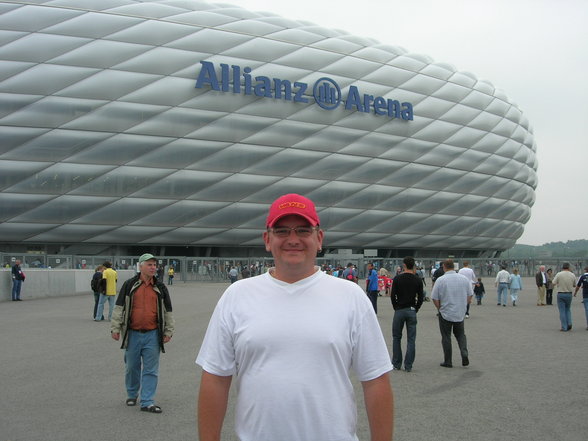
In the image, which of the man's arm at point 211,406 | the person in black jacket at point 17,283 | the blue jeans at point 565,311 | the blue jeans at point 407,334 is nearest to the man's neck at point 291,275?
the man's arm at point 211,406

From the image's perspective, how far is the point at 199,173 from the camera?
3722 centimetres

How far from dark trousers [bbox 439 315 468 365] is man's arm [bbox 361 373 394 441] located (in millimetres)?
6085

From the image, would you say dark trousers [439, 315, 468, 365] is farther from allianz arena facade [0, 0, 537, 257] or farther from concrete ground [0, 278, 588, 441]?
allianz arena facade [0, 0, 537, 257]

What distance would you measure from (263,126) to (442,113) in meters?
14.6

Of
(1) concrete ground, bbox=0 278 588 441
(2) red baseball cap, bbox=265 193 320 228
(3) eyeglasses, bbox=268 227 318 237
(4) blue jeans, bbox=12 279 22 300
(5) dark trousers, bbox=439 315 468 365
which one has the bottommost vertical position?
(1) concrete ground, bbox=0 278 588 441

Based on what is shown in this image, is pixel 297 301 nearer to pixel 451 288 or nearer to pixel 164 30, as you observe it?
pixel 451 288

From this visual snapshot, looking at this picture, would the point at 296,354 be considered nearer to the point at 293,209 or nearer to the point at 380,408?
the point at 380,408

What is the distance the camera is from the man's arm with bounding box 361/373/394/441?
86.8 inches

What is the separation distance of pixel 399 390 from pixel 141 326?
2663mm

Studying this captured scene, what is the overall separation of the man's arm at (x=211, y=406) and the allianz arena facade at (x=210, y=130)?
113ft

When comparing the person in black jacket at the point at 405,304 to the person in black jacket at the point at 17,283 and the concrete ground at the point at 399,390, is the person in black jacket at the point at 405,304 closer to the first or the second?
the concrete ground at the point at 399,390

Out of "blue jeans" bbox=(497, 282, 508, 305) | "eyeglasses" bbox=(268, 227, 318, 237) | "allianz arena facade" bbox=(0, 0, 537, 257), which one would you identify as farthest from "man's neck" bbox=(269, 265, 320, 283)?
"allianz arena facade" bbox=(0, 0, 537, 257)

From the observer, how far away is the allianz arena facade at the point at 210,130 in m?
34.2

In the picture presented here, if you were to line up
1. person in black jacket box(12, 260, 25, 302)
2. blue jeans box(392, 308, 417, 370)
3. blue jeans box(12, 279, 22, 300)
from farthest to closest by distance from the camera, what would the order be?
blue jeans box(12, 279, 22, 300)
person in black jacket box(12, 260, 25, 302)
blue jeans box(392, 308, 417, 370)
